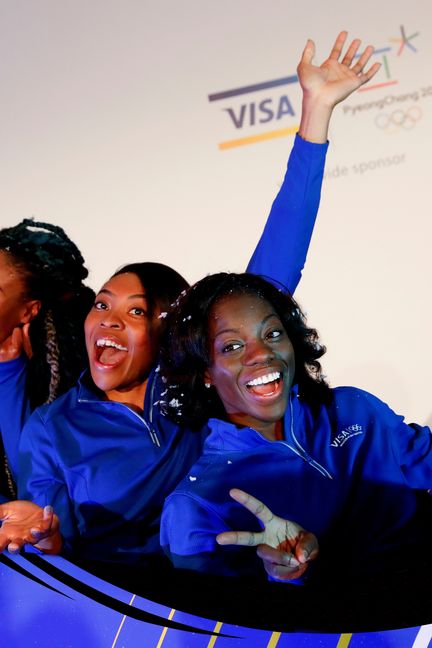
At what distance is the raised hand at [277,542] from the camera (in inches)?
34.7

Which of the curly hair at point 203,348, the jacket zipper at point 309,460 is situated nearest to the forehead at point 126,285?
the curly hair at point 203,348

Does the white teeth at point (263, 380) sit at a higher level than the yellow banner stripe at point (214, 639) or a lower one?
higher

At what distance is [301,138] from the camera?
139 centimetres

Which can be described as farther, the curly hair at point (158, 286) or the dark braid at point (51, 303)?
the dark braid at point (51, 303)

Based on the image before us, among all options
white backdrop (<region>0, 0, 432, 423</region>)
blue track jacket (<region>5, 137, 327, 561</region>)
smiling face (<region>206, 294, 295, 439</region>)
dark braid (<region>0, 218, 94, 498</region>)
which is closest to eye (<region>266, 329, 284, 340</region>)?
smiling face (<region>206, 294, 295, 439</region>)

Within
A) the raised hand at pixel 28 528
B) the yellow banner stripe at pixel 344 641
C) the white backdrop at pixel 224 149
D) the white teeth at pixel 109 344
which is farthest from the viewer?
the white backdrop at pixel 224 149

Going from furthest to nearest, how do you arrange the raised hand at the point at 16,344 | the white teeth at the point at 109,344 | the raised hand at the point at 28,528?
the raised hand at the point at 16,344 < the white teeth at the point at 109,344 < the raised hand at the point at 28,528

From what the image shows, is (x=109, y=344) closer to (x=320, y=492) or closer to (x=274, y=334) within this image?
(x=274, y=334)

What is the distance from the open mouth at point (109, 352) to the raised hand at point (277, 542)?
19.3 inches

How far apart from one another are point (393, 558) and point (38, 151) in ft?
5.67

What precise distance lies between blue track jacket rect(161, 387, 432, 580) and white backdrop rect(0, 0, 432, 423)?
45.2 inches

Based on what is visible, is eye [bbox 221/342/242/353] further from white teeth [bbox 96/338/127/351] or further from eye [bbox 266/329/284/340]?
white teeth [bbox 96/338/127/351]

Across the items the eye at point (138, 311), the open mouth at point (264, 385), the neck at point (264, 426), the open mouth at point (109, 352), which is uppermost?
the eye at point (138, 311)

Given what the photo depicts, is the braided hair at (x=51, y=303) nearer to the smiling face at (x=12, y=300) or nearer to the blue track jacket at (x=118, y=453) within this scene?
the smiling face at (x=12, y=300)
